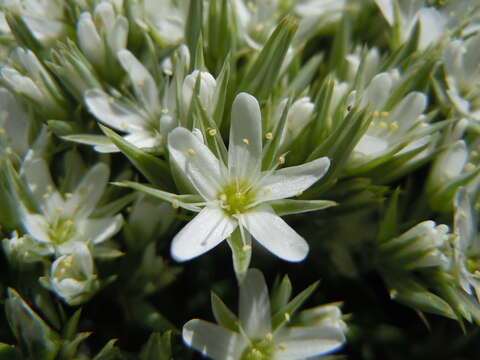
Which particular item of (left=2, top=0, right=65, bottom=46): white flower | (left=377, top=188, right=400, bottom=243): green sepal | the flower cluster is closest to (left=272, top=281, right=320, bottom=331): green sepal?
the flower cluster

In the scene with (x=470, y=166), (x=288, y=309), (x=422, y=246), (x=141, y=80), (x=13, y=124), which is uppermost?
(x=141, y=80)

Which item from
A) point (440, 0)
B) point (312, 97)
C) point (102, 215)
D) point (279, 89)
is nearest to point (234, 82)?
point (279, 89)

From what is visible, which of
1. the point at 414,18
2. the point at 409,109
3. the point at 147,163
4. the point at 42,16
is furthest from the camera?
the point at 414,18

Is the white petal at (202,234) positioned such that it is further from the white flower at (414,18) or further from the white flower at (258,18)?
the white flower at (414,18)

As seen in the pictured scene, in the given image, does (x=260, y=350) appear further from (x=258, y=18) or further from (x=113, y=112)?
(x=258, y=18)

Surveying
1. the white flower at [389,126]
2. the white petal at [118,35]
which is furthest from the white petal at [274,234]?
the white petal at [118,35]

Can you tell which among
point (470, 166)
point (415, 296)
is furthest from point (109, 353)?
point (470, 166)
